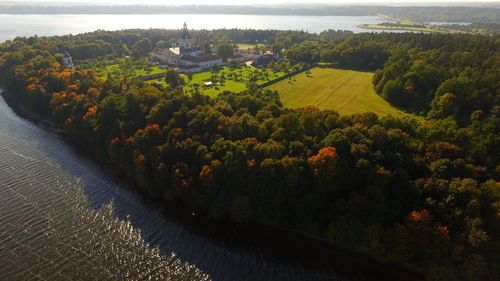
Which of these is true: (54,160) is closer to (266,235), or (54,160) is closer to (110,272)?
(110,272)

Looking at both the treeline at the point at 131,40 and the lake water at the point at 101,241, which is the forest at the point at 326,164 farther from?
the treeline at the point at 131,40

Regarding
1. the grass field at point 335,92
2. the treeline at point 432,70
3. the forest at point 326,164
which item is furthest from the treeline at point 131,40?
the forest at point 326,164

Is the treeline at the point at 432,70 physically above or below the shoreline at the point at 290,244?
above

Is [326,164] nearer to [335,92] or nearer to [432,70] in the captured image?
[335,92]

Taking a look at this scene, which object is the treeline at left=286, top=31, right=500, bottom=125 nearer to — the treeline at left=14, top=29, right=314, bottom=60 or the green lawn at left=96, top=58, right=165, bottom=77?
the treeline at left=14, top=29, right=314, bottom=60

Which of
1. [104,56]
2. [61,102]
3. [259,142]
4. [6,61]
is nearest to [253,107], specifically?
[259,142]

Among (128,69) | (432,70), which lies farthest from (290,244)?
(128,69)

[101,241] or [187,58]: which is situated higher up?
[187,58]
